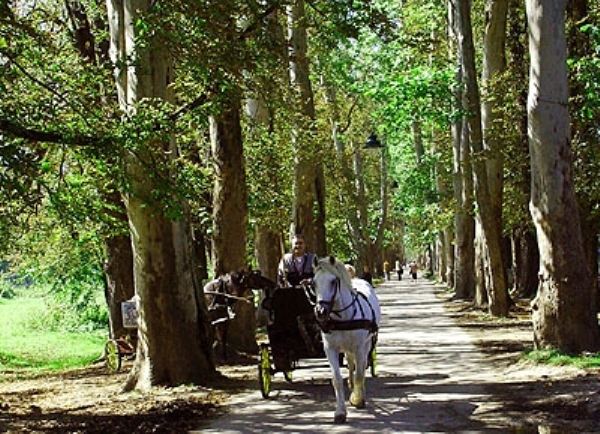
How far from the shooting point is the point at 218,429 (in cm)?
1059

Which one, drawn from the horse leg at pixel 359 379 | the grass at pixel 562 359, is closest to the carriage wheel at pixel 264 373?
the horse leg at pixel 359 379

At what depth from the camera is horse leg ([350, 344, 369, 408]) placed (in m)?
11.4

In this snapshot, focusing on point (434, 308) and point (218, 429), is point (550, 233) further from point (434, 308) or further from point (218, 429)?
point (434, 308)

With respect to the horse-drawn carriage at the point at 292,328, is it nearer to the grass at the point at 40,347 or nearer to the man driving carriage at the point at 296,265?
the man driving carriage at the point at 296,265

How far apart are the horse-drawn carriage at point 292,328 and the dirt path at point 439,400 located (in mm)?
523

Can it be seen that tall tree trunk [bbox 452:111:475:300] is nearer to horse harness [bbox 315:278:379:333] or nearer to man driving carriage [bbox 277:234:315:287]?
man driving carriage [bbox 277:234:315:287]

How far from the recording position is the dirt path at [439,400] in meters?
10.3

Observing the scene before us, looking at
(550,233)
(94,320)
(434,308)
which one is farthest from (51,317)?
(550,233)

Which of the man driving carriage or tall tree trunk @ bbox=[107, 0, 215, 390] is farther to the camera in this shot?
the man driving carriage

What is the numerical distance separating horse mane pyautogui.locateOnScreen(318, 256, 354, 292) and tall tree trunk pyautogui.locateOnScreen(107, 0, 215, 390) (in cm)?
312

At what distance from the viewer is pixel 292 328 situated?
13523mm

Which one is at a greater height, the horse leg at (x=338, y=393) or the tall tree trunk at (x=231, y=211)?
the tall tree trunk at (x=231, y=211)

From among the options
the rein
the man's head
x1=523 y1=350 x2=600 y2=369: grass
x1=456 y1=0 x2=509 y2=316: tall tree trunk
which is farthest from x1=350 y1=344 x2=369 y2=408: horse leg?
x1=456 y1=0 x2=509 y2=316: tall tree trunk

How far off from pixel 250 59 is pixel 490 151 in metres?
12.4
